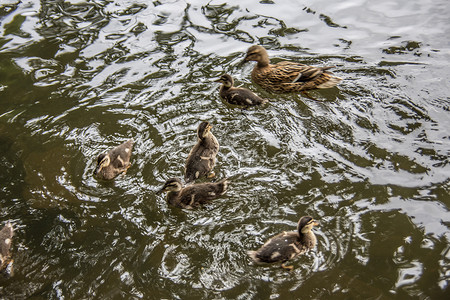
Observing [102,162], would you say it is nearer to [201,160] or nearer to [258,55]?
[201,160]

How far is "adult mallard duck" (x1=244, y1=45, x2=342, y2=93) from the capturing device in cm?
572

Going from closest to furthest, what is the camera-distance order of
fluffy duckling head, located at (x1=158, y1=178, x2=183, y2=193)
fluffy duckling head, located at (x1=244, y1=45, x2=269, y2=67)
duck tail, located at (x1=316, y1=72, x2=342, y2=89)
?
fluffy duckling head, located at (x1=158, y1=178, x2=183, y2=193)
duck tail, located at (x1=316, y1=72, x2=342, y2=89)
fluffy duckling head, located at (x1=244, y1=45, x2=269, y2=67)

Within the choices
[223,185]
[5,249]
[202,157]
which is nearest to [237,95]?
[202,157]

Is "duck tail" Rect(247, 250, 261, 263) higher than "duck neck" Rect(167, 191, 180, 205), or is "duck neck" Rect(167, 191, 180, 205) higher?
"duck tail" Rect(247, 250, 261, 263)

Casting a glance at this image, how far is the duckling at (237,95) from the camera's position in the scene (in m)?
5.71

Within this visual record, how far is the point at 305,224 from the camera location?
392 centimetres

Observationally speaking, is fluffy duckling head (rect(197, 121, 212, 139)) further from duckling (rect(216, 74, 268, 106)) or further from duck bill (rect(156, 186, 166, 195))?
duckling (rect(216, 74, 268, 106))

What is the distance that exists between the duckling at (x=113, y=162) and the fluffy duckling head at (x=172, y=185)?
62cm

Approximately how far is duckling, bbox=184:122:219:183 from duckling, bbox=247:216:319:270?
115cm

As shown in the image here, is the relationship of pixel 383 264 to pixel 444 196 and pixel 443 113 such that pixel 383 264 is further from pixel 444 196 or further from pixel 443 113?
pixel 443 113

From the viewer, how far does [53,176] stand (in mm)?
5066

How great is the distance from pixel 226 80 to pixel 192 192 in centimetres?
175

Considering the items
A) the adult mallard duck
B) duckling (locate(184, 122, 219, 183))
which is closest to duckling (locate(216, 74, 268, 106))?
the adult mallard duck

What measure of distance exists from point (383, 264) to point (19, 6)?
6930mm
